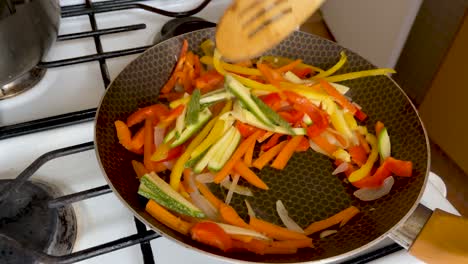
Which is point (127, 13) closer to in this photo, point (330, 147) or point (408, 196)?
point (330, 147)

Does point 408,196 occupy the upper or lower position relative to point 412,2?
lower

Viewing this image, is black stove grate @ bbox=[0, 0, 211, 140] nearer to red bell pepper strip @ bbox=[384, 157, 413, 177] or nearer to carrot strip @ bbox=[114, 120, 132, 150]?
carrot strip @ bbox=[114, 120, 132, 150]

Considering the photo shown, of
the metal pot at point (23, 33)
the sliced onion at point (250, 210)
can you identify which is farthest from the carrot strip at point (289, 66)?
the metal pot at point (23, 33)

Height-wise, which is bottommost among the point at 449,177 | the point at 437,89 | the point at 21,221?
the point at 449,177

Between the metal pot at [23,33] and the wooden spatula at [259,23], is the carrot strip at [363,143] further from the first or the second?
the metal pot at [23,33]

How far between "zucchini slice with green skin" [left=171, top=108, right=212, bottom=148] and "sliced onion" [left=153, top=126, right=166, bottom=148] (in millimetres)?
26

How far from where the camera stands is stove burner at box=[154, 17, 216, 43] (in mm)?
761

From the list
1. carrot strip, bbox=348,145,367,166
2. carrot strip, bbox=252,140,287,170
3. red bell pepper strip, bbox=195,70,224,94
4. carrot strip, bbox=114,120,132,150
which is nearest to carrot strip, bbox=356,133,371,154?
carrot strip, bbox=348,145,367,166

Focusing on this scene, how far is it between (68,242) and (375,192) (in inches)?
15.5

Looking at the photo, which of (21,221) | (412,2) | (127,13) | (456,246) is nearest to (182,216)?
(21,221)

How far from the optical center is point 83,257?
48cm

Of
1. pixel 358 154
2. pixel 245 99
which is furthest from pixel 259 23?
pixel 358 154

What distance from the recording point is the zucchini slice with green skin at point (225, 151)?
24.1 inches

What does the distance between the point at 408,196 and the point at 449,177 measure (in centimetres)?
122
